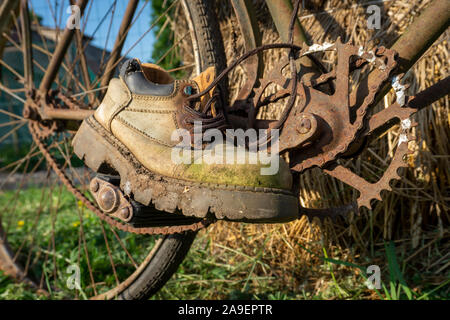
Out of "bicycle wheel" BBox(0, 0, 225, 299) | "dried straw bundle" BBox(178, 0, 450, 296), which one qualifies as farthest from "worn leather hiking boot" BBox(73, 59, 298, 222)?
"dried straw bundle" BBox(178, 0, 450, 296)

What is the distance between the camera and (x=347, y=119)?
87 cm

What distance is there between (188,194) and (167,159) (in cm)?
9

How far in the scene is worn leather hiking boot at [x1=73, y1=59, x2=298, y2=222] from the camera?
82cm

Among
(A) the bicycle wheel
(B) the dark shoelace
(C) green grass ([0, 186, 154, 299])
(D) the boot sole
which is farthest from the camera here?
(C) green grass ([0, 186, 154, 299])

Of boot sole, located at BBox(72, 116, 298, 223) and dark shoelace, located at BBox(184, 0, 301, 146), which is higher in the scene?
dark shoelace, located at BBox(184, 0, 301, 146)

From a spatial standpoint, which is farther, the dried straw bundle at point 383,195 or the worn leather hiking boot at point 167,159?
the dried straw bundle at point 383,195

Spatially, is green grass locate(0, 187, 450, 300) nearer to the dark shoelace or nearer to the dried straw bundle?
the dried straw bundle

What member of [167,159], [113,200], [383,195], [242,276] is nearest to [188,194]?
[167,159]

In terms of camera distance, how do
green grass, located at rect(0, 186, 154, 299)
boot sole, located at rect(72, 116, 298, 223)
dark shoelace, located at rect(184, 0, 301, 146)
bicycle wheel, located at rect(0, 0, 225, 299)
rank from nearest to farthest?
boot sole, located at rect(72, 116, 298, 223) < dark shoelace, located at rect(184, 0, 301, 146) < bicycle wheel, located at rect(0, 0, 225, 299) < green grass, located at rect(0, 186, 154, 299)

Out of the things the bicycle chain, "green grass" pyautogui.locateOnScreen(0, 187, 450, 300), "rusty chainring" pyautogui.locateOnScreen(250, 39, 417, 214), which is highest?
"rusty chainring" pyautogui.locateOnScreen(250, 39, 417, 214)

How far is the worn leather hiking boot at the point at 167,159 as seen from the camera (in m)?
0.82

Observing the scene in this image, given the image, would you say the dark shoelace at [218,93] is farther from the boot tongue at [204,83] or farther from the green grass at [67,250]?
the green grass at [67,250]

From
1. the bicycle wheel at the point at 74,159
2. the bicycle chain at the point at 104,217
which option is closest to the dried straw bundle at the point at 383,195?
the bicycle wheel at the point at 74,159
